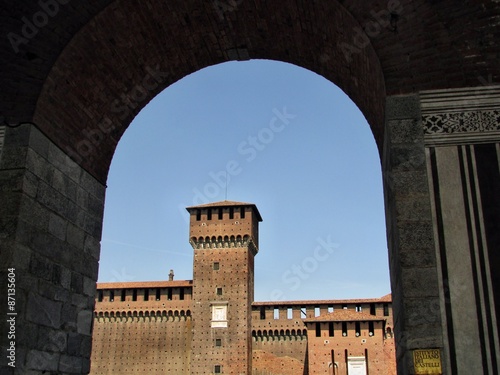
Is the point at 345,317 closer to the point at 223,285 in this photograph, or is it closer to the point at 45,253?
the point at 223,285

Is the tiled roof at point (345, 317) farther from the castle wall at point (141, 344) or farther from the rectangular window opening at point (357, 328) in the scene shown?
the castle wall at point (141, 344)

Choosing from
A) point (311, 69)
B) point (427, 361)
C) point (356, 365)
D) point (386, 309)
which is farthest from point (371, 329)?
point (427, 361)

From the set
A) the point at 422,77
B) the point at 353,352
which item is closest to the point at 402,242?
the point at 422,77

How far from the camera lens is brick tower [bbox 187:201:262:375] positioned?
3119 cm

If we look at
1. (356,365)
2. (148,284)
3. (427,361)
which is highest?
(148,284)

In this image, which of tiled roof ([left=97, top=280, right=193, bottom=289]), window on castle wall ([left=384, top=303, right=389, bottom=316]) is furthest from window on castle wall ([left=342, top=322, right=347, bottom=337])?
tiled roof ([left=97, top=280, right=193, bottom=289])

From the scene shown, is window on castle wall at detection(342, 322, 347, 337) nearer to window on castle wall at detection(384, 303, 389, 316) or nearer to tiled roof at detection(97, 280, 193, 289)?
window on castle wall at detection(384, 303, 389, 316)

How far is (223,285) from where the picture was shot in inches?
1292

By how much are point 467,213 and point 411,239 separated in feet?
1.69

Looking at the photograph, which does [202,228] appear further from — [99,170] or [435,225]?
[435,225]

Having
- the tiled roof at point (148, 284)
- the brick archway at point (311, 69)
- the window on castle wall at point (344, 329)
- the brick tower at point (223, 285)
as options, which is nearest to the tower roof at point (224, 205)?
the brick tower at point (223, 285)

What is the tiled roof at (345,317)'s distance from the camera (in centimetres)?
2855

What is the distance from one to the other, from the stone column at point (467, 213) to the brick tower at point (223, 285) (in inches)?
1090

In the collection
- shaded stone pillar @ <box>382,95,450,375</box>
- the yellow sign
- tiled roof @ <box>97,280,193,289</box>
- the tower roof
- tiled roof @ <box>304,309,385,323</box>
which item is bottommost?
the yellow sign
